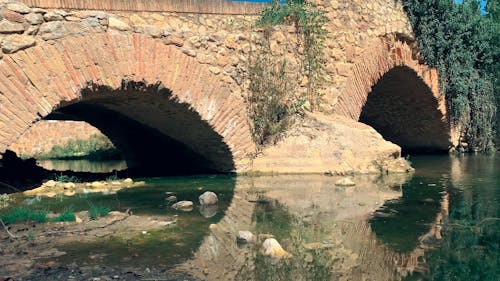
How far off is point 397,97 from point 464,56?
1.93m

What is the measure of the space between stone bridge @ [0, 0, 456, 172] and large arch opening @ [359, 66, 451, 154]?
51 centimetres

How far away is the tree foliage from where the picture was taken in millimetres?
12477

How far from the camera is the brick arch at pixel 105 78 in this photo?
573 cm

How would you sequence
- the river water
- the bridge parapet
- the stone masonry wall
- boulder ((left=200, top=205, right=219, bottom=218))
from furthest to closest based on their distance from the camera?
1. the stone masonry wall
2. the bridge parapet
3. boulder ((left=200, top=205, right=219, bottom=218))
4. the river water

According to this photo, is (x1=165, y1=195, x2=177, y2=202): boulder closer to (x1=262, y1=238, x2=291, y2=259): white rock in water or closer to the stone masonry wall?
(x1=262, y1=238, x2=291, y2=259): white rock in water

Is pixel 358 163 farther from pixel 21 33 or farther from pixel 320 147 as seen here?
pixel 21 33

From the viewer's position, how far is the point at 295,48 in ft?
29.8

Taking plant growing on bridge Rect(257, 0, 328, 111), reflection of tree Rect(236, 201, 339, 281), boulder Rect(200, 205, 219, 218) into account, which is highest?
plant growing on bridge Rect(257, 0, 328, 111)

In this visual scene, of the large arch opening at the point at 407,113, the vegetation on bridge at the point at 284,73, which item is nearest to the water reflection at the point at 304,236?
the vegetation on bridge at the point at 284,73

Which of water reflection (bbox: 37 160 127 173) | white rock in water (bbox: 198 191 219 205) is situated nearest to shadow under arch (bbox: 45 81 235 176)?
water reflection (bbox: 37 160 127 173)

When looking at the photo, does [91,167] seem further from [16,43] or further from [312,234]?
[312,234]

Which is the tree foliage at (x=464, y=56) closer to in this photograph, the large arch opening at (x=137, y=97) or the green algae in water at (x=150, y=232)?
the large arch opening at (x=137, y=97)

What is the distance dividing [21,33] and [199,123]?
2939mm

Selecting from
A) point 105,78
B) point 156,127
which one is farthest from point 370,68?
point 105,78
